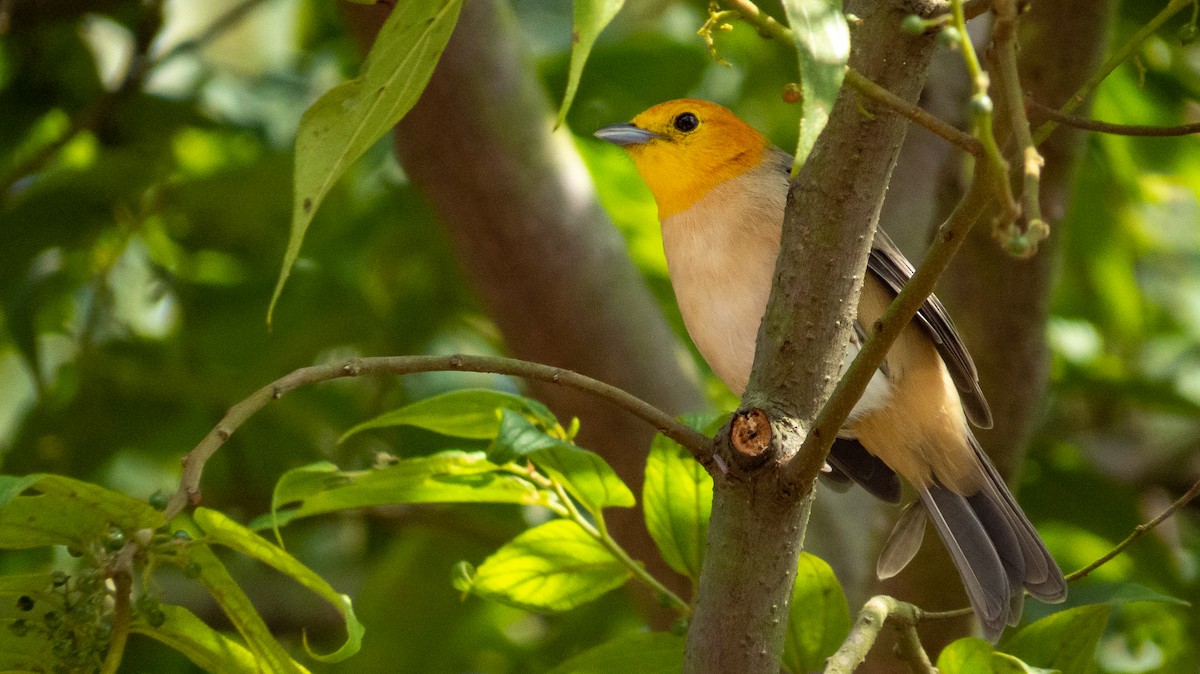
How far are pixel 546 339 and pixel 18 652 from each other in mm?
2252

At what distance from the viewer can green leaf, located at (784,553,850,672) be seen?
2.44 metres

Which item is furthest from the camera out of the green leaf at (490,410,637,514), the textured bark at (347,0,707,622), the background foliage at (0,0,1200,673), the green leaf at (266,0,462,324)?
the background foliage at (0,0,1200,673)

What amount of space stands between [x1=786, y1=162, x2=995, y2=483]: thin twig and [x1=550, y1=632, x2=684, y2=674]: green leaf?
1.99 ft

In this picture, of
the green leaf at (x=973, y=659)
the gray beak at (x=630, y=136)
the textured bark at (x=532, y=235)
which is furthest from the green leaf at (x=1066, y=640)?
the gray beak at (x=630, y=136)

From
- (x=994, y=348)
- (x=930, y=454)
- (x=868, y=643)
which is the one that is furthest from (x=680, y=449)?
(x=994, y=348)

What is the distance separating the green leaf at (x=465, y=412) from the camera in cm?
225

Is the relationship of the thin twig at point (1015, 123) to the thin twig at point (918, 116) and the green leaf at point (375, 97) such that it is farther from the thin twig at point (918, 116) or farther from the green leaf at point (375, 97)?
the green leaf at point (375, 97)

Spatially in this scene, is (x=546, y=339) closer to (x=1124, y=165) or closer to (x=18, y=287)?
(x=18, y=287)

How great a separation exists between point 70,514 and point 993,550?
7.82 feet

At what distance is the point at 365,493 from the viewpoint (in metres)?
2.35

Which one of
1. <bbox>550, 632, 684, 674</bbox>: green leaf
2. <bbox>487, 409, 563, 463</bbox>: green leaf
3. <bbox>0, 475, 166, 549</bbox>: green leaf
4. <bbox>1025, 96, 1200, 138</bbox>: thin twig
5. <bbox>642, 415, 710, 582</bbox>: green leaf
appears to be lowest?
<bbox>550, 632, 684, 674</bbox>: green leaf

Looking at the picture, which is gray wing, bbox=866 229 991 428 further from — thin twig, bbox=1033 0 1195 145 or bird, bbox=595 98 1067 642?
thin twig, bbox=1033 0 1195 145

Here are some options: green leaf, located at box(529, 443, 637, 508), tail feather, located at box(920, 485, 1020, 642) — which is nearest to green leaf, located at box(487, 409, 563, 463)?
green leaf, located at box(529, 443, 637, 508)

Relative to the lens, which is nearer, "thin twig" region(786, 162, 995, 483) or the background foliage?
"thin twig" region(786, 162, 995, 483)
